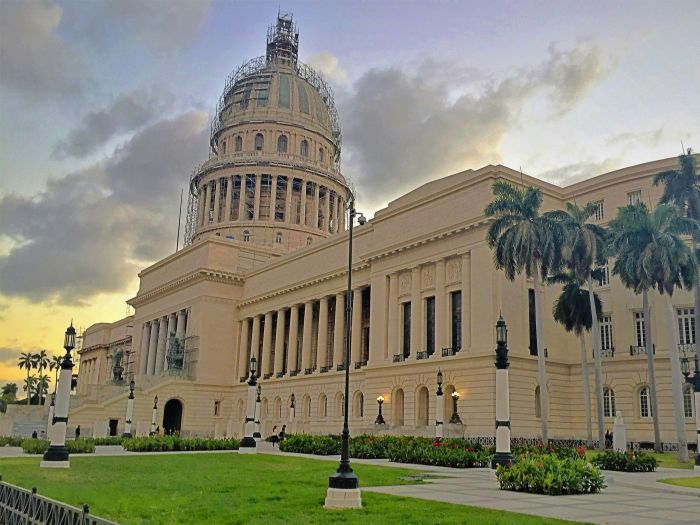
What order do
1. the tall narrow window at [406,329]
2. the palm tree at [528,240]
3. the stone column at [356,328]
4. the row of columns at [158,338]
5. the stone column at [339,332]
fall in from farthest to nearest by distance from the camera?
the row of columns at [158,338], the stone column at [339,332], the stone column at [356,328], the tall narrow window at [406,329], the palm tree at [528,240]

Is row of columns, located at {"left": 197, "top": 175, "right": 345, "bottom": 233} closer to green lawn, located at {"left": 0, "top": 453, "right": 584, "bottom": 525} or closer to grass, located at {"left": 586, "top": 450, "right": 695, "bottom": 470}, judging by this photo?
grass, located at {"left": 586, "top": 450, "right": 695, "bottom": 470}

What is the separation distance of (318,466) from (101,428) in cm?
4294

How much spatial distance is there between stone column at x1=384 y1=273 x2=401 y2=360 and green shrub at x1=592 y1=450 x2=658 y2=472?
2612 centimetres

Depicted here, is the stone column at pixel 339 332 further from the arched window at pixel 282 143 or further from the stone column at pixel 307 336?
the arched window at pixel 282 143

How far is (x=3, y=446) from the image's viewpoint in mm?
46719

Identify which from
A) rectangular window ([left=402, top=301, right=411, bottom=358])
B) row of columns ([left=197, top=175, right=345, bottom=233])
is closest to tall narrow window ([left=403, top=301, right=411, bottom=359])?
rectangular window ([left=402, top=301, right=411, bottom=358])

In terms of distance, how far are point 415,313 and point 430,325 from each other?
4.88 feet

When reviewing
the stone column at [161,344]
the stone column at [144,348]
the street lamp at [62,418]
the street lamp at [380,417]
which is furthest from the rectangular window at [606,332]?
the stone column at [144,348]

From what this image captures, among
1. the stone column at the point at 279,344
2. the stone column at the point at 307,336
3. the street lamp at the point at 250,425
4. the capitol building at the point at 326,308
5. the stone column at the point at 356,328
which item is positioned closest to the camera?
the street lamp at the point at 250,425

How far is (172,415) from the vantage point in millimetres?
75750

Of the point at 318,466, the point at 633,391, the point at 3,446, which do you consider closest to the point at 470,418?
the point at 633,391

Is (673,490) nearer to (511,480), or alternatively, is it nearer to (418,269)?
(511,480)

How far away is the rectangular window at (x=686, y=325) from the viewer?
4512 centimetres

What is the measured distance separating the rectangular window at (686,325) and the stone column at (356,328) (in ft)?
89.1
